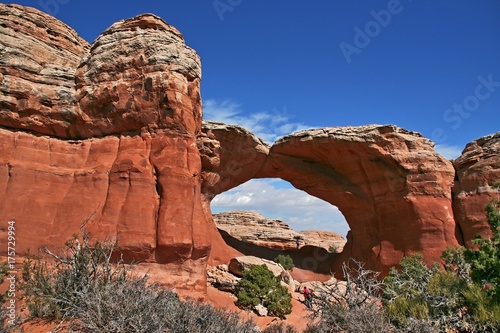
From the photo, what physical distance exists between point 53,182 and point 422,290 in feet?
41.6

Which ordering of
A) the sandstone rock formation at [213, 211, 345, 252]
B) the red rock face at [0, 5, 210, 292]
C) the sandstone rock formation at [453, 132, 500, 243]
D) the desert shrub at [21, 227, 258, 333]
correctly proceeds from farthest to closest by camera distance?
the sandstone rock formation at [213, 211, 345, 252] < the sandstone rock formation at [453, 132, 500, 243] < the red rock face at [0, 5, 210, 292] < the desert shrub at [21, 227, 258, 333]

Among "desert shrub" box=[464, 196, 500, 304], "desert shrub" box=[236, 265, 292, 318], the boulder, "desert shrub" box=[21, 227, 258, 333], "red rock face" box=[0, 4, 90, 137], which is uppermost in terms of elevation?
"red rock face" box=[0, 4, 90, 137]

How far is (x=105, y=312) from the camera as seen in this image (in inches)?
260

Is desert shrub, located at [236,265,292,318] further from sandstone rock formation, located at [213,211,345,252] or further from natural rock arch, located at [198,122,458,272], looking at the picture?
sandstone rock formation, located at [213,211,345,252]

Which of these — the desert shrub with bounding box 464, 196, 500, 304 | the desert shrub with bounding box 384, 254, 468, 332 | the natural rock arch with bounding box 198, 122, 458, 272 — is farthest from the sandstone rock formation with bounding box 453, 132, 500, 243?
the desert shrub with bounding box 464, 196, 500, 304

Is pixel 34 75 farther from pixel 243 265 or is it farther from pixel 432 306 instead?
pixel 432 306

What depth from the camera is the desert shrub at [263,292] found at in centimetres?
1487

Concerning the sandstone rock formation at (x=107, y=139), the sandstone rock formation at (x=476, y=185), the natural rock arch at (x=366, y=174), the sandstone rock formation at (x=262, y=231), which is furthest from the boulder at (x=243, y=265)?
the sandstone rock formation at (x=262, y=231)

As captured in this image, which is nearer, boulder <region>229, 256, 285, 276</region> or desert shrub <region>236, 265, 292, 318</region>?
desert shrub <region>236, 265, 292, 318</region>

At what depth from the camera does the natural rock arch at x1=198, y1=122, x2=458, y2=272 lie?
21359 mm

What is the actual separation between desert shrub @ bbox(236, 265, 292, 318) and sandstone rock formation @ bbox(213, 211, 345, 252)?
755 inches

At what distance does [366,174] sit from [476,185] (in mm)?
6062

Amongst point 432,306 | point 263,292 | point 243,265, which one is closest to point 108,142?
point 243,265

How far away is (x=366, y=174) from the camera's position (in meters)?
24.2
